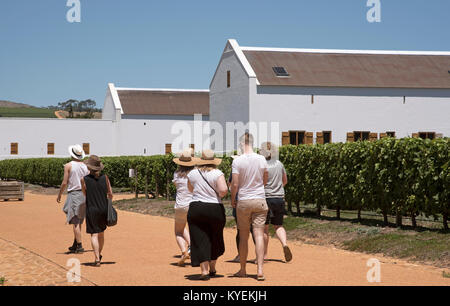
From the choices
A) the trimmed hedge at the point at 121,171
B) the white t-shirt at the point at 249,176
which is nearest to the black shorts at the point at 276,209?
the white t-shirt at the point at 249,176

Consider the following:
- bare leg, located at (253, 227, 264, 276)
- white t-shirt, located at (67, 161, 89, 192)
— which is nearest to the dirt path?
bare leg, located at (253, 227, 264, 276)

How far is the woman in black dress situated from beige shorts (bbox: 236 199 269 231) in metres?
2.78

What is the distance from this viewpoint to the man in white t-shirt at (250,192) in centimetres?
976

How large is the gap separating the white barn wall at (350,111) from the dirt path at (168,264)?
2488cm

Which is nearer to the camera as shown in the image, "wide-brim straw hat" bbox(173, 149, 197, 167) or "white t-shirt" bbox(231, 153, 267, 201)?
"white t-shirt" bbox(231, 153, 267, 201)

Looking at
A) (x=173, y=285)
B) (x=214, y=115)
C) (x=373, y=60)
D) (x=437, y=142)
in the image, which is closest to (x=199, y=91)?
(x=214, y=115)

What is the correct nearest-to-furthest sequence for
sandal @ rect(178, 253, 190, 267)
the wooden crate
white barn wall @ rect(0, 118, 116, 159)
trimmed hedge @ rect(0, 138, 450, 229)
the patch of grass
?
sandal @ rect(178, 253, 190, 267) < the patch of grass < trimmed hedge @ rect(0, 138, 450, 229) < the wooden crate < white barn wall @ rect(0, 118, 116, 159)

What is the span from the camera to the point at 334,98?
1667 inches

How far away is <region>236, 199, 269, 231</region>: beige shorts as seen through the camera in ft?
32.1

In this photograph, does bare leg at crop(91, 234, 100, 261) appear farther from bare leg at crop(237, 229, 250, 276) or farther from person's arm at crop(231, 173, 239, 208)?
person's arm at crop(231, 173, 239, 208)

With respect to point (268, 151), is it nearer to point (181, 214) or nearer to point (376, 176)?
point (181, 214)

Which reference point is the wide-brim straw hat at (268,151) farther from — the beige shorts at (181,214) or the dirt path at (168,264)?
the dirt path at (168,264)
